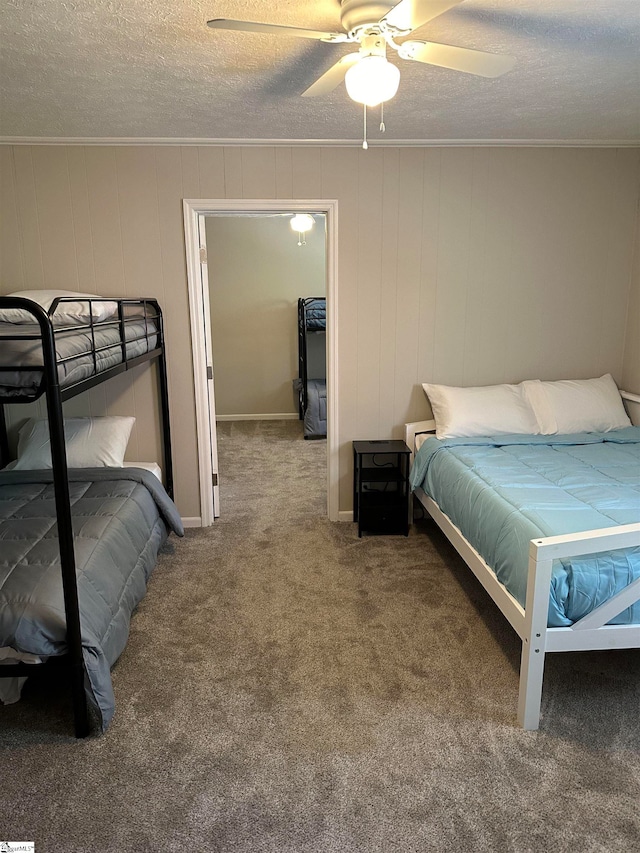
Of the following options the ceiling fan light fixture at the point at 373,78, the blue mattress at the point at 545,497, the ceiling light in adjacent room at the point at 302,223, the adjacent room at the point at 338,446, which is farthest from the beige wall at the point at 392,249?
the ceiling light in adjacent room at the point at 302,223

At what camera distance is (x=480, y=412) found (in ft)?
11.2

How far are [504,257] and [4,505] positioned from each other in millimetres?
3097

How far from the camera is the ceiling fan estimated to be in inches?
62.6

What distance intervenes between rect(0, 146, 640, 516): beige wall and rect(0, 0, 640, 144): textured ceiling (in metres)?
0.17

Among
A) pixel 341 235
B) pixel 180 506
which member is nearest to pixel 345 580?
pixel 180 506

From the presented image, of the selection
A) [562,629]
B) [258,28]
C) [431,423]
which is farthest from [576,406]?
[258,28]

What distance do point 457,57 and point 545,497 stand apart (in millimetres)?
1626

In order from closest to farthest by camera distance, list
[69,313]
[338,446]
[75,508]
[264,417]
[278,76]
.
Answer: [278,76], [69,313], [75,508], [338,446], [264,417]

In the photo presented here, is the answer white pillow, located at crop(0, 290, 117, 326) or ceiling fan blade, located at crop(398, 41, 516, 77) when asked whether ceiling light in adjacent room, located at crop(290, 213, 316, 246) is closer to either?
white pillow, located at crop(0, 290, 117, 326)

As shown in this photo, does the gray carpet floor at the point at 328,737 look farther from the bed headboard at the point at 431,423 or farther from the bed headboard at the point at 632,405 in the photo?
the bed headboard at the point at 632,405

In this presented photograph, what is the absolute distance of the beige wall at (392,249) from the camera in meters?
3.30

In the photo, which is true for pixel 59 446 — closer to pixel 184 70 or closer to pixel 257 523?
pixel 184 70

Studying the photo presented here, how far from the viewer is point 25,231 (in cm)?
331

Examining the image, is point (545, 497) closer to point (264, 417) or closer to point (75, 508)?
point (75, 508)
